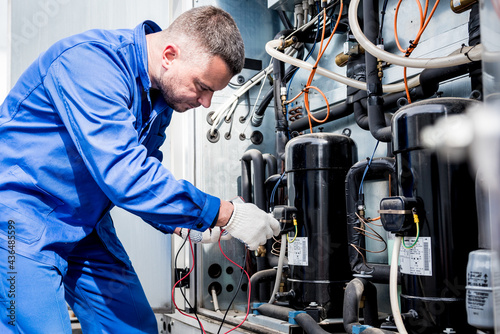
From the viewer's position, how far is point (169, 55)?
1.36m

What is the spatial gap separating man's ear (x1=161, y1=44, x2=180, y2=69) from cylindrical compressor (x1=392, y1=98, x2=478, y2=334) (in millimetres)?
702

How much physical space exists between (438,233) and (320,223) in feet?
1.94

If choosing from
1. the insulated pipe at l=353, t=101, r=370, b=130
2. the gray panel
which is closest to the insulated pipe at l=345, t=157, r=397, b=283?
the insulated pipe at l=353, t=101, r=370, b=130

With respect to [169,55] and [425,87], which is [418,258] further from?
[169,55]

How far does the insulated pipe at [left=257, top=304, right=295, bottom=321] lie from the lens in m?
1.78

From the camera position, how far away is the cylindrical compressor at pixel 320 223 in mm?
1814

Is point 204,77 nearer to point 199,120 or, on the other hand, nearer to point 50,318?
point 50,318

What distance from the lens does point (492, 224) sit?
0.52 metres

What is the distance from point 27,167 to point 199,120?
1274 mm

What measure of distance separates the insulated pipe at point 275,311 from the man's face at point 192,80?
85 cm

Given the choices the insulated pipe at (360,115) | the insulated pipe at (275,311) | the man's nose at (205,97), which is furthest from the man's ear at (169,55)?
the insulated pipe at (275,311)

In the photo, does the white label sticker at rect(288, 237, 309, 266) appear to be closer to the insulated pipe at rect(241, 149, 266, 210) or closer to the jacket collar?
the insulated pipe at rect(241, 149, 266, 210)

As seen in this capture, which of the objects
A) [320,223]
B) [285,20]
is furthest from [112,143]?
[285,20]

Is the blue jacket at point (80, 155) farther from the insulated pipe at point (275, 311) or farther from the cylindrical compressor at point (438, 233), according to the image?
the insulated pipe at point (275, 311)
